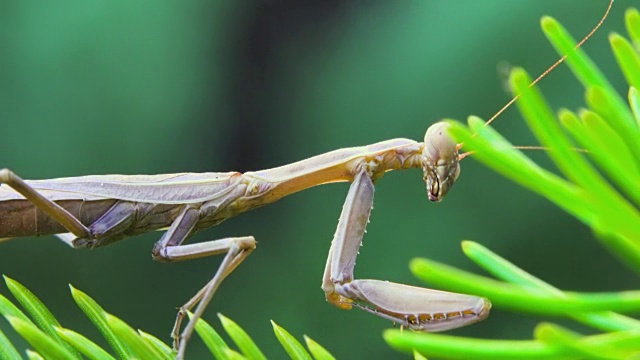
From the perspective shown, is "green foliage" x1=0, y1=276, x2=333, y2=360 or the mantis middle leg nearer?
"green foliage" x1=0, y1=276, x2=333, y2=360

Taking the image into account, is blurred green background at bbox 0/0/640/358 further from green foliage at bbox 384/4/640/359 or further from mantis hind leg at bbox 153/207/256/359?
green foliage at bbox 384/4/640/359

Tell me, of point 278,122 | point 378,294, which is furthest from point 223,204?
point 278,122

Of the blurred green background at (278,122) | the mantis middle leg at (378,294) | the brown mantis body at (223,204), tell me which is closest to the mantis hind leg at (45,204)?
the brown mantis body at (223,204)

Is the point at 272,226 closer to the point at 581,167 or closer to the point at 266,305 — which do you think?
the point at 266,305

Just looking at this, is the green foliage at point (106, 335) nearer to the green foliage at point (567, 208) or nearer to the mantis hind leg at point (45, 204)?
the green foliage at point (567, 208)

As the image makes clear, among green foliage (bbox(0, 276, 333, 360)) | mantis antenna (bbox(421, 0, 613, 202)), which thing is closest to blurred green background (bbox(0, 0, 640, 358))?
mantis antenna (bbox(421, 0, 613, 202))
